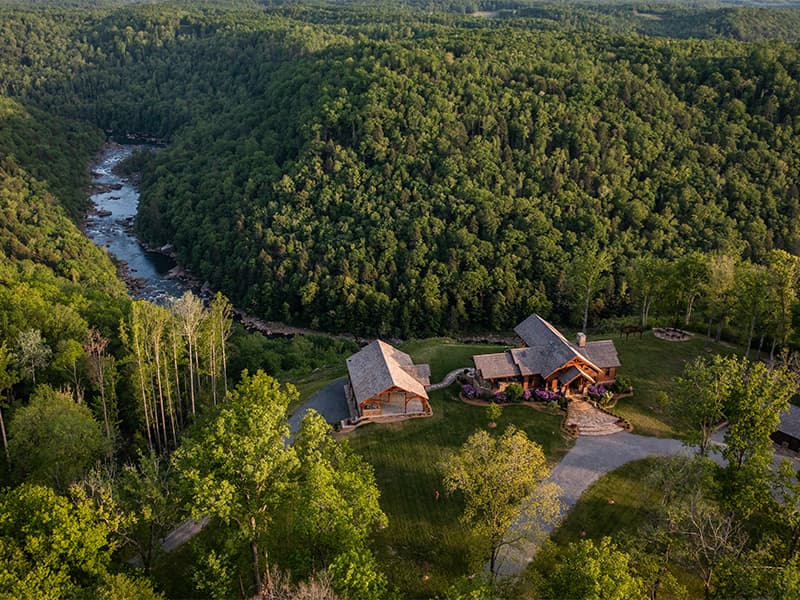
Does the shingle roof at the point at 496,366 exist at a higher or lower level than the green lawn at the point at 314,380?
higher

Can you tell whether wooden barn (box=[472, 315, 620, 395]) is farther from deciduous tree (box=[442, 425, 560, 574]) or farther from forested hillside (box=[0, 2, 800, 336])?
forested hillside (box=[0, 2, 800, 336])

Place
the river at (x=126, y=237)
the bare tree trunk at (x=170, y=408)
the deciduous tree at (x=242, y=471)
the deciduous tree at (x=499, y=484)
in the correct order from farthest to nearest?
the river at (x=126, y=237)
the bare tree trunk at (x=170, y=408)
the deciduous tree at (x=499, y=484)
the deciduous tree at (x=242, y=471)

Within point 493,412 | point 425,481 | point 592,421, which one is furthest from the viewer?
point 592,421

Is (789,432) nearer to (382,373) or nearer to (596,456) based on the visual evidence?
(596,456)

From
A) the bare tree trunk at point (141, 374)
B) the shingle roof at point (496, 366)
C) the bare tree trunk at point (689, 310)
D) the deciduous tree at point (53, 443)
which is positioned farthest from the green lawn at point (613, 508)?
the bare tree trunk at point (141, 374)

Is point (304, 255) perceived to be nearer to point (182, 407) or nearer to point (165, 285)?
point (165, 285)

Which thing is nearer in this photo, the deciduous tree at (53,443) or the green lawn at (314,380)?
the deciduous tree at (53,443)

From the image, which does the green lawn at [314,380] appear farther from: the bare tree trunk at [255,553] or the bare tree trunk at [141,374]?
the bare tree trunk at [255,553]

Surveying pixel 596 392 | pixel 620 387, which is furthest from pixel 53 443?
pixel 620 387
